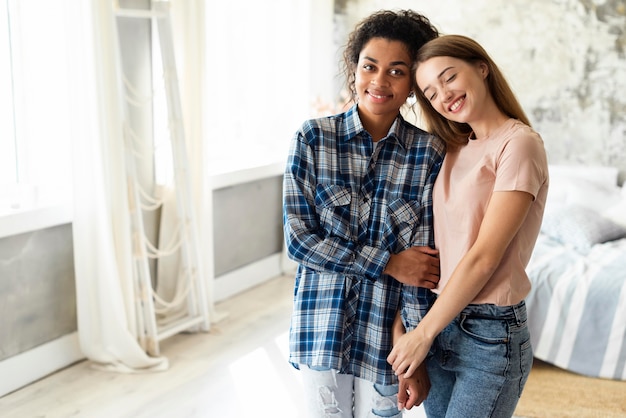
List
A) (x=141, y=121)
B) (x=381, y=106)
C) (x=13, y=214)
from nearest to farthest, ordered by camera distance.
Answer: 1. (x=381, y=106)
2. (x=13, y=214)
3. (x=141, y=121)

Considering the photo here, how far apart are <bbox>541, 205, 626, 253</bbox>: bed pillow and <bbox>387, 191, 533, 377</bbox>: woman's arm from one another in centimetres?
253

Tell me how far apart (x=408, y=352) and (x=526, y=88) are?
4.02 meters

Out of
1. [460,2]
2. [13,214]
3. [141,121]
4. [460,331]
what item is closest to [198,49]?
[141,121]

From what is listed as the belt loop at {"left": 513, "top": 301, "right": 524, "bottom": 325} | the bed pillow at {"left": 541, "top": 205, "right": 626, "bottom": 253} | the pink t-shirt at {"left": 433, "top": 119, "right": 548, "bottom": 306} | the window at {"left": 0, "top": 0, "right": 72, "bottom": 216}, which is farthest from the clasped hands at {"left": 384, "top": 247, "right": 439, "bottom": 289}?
the bed pillow at {"left": 541, "top": 205, "right": 626, "bottom": 253}

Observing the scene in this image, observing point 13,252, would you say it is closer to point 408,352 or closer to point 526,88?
point 408,352

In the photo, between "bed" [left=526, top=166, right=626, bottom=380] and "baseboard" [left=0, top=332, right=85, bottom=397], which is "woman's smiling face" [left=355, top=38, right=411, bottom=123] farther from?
"baseboard" [left=0, top=332, right=85, bottom=397]

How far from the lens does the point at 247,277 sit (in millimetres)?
4656

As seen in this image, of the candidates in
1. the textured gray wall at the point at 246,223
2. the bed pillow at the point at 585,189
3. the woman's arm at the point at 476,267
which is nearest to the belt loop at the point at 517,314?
the woman's arm at the point at 476,267

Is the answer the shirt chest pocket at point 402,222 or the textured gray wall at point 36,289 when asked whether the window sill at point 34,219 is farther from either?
the shirt chest pocket at point 402,222

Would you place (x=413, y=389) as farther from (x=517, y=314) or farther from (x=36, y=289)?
(x=36, y=289)

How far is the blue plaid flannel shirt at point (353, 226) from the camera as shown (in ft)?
4.97

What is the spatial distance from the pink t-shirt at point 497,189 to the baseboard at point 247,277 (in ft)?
9.77

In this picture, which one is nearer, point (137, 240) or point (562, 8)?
point (137, 240)

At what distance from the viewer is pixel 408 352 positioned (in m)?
1.44
